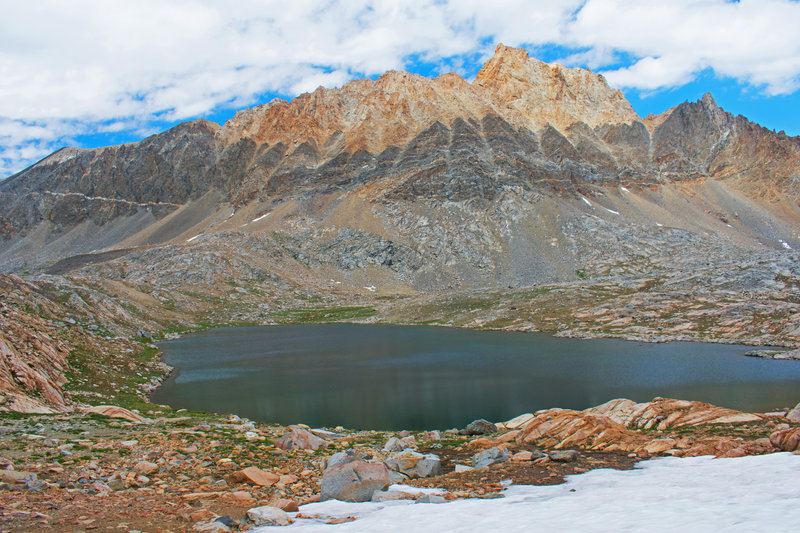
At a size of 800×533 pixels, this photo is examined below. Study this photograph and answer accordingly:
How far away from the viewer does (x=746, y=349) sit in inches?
2451

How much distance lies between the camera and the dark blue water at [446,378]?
1495 inches

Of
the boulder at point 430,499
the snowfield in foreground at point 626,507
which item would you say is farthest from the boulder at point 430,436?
the boulder at point 430,499

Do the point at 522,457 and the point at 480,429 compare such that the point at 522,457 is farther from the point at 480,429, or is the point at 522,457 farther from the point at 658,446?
the point at 480,429

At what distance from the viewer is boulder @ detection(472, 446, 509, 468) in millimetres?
19359

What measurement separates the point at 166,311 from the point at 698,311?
99.1 metres

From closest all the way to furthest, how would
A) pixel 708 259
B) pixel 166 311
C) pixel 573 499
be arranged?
1. pixel 573 499
2. pixel 166 311
3. pixel 708 259

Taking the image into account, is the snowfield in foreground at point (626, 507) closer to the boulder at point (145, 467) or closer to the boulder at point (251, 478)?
the boulder at point (251, 478)

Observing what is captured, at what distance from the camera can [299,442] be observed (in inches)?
899

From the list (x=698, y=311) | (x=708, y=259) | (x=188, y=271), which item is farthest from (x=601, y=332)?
(x=188, y=271)

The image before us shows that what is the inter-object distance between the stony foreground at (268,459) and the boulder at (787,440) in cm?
5

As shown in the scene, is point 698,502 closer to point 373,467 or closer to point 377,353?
point 373,467

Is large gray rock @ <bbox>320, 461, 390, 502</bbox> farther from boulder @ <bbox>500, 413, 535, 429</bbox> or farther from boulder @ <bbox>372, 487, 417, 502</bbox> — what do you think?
boulder @ <bbox>500, 413, 535, 429</bbox>

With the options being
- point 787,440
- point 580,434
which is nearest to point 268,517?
point 580,434

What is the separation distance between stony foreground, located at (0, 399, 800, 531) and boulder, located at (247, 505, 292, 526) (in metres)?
0.05
